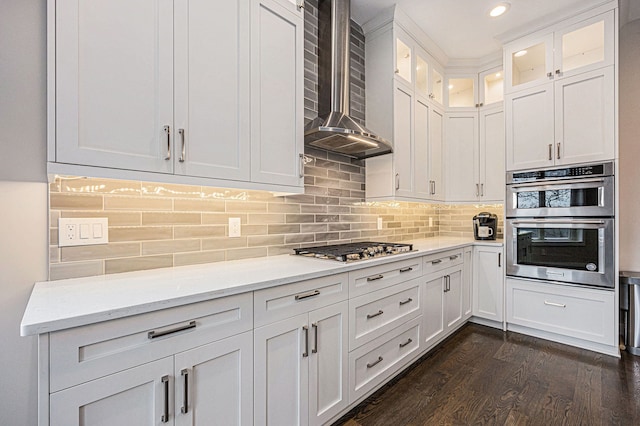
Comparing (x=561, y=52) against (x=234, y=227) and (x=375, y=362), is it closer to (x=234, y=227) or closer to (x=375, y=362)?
(x=375, y=362)

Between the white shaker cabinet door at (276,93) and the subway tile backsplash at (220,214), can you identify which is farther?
the white shaker cabinet door at (276,93)

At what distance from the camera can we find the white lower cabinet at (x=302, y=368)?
131 centimetres

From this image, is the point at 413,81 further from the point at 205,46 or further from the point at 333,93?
the point at 205,46

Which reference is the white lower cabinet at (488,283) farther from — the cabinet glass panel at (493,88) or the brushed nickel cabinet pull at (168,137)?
the brushed nickel cabinet pull at (168,137)

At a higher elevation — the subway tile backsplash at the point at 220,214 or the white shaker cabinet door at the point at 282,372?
the subway tile backsplash at the point at 220,214

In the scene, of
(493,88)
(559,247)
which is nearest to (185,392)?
(559,247)

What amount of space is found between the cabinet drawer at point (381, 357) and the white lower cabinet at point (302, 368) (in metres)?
0.10

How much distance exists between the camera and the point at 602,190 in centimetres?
248

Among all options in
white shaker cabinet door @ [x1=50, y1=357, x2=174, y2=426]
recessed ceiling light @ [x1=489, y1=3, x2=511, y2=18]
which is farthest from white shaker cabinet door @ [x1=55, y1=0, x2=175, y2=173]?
recessed ceiling light @ [x1=489, y1=3, x2=511, y2=18]

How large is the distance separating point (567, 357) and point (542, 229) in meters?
1.11

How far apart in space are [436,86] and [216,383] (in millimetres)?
3516

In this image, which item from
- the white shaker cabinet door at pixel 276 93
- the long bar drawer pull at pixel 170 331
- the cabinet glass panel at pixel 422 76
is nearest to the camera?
the long bar drawer pull at pixel 170 331

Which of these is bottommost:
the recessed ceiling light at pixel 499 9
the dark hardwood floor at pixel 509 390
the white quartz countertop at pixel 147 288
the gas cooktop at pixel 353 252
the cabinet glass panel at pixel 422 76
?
the dark hardwood floor at pixel 509 390

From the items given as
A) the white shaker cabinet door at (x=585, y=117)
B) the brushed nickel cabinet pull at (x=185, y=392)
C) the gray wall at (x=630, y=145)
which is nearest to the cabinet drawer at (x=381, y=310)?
the brushed nickel cabinet pull at (x=185, y=392)
